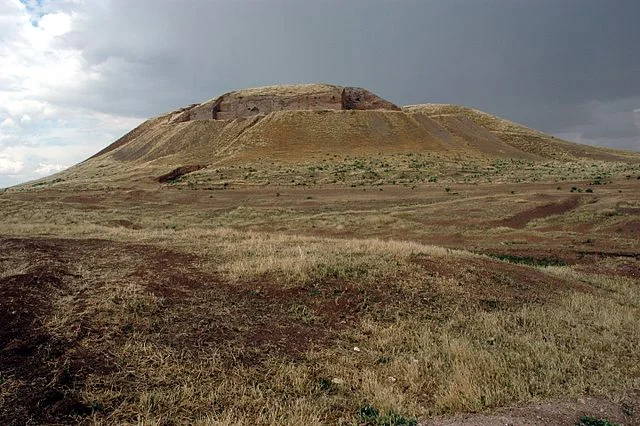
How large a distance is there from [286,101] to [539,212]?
219 feet

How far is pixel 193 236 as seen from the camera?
16891 millimetres

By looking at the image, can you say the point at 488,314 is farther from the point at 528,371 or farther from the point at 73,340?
the point at 73,340

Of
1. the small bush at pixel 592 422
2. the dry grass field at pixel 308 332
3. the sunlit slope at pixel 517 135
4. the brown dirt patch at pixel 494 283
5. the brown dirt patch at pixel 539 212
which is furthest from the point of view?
the sunlit slope at pixel 517 135

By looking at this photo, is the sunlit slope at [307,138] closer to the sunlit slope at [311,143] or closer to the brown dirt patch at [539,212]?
the sunlit slope at [311,143]

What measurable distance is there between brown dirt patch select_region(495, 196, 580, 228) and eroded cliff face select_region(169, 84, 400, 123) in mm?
61389

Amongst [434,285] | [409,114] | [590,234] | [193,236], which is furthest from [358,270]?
[409,114]

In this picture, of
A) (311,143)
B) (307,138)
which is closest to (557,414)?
(311,143)

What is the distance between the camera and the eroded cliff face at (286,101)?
8631 cm

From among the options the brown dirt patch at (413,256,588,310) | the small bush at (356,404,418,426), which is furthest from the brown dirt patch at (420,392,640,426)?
the brown dirt patch at (413,256,588,310)

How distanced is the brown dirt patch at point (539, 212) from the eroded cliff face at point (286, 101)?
61.4m

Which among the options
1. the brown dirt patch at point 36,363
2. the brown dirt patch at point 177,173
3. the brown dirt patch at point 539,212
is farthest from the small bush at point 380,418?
the brown dirt patch at point 177,173

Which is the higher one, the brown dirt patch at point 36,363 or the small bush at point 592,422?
the brown dirt patch at point 36,363

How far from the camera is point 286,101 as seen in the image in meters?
87.2

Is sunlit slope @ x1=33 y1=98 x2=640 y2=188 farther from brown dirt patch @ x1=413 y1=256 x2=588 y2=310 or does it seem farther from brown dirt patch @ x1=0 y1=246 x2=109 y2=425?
brown dirt patch @ x1=0 y1=246 x2=109 y2=425
